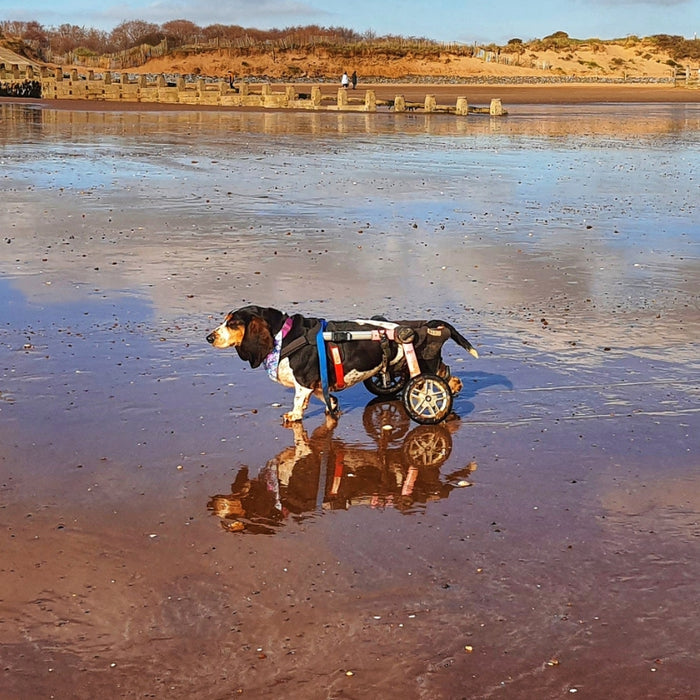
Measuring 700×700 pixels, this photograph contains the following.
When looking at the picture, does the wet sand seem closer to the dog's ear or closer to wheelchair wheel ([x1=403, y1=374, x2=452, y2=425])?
wheelchair wheel ([x1=403, y1=374, x2=452, y2=425])

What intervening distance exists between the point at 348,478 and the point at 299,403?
94cm

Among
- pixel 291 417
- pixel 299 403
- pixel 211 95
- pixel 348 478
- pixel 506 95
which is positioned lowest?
pixel 348 478

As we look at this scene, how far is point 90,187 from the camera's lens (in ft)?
68.8

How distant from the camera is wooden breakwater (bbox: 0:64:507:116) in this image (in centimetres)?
5434

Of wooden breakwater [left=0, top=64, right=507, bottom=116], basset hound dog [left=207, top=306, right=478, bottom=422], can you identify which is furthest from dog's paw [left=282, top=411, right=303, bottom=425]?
wooden breakwater [left=0, top=64, right=507, bottom=116]

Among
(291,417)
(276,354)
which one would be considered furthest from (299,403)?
(276,354)

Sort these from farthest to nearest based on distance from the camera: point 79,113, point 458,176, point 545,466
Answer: point 79,113 < point 458,176 < point 545,466

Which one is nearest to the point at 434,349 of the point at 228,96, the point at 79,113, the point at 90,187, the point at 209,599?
the point at 209,599

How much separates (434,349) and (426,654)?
3.35 meters

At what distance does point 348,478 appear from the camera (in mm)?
7246

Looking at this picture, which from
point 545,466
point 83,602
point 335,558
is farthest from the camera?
point 545,466

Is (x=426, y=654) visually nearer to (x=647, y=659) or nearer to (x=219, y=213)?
(x=647, y=659)

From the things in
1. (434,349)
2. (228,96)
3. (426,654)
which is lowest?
(426,654)

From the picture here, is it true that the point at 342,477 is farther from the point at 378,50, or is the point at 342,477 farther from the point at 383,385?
the point at 378,50
